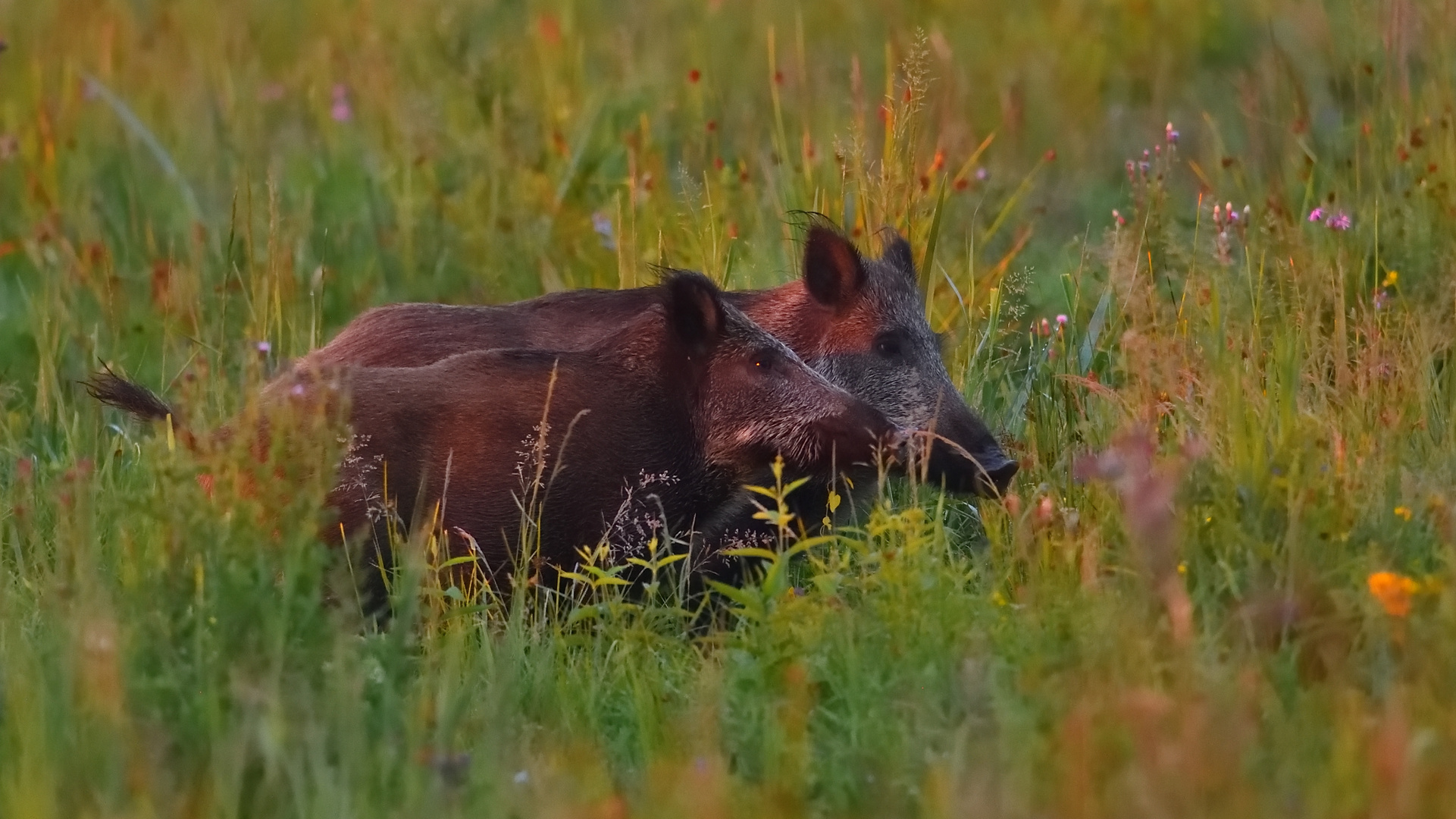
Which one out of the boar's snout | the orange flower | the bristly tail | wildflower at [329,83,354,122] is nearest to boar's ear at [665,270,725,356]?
the boar's snout

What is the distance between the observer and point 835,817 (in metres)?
3.38

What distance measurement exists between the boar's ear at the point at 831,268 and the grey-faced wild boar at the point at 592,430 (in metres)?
0.71

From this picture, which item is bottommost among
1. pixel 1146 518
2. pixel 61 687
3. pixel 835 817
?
pixel 835 817

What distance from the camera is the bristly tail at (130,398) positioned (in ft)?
17.4

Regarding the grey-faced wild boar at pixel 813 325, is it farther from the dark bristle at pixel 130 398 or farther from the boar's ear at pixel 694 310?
the dark bristle at pixel 130 398

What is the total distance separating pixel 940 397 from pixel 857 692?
6.76 feet

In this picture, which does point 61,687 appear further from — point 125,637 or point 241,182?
point 241,182

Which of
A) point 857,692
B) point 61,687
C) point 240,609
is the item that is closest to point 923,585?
point 857,692

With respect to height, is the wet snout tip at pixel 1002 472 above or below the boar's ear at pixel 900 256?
below

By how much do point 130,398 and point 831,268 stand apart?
87.7 inches

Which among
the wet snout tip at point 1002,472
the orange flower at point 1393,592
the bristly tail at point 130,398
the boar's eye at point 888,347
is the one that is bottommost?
the wet snout tip at point 1002,472

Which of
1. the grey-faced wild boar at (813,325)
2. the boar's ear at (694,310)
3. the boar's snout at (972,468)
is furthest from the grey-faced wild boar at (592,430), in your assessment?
the grey-faced wild boar at (813,325)

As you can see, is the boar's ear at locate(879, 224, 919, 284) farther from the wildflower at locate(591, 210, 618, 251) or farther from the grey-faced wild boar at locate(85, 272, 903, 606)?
the wildflower at locate(591, 210, 618, 251)

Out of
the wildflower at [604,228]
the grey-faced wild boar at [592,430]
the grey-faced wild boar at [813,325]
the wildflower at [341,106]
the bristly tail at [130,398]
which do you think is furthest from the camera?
the wildflower at [341,106]
